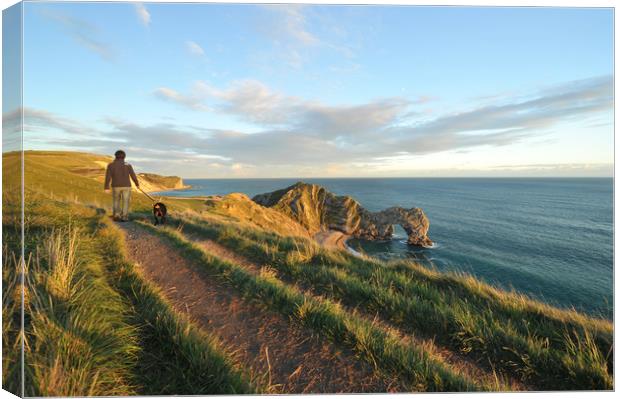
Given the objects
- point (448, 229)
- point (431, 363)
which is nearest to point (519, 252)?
point (448, 229)

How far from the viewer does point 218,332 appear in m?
3.54

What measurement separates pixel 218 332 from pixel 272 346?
0.78m

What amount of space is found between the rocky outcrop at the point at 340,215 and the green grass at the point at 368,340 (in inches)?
1370

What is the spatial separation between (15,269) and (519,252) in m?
41.8

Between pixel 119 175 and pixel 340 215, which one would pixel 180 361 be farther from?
pixel 340 215

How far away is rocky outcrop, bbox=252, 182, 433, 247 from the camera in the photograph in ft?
131

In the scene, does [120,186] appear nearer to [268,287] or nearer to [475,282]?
[268,287]

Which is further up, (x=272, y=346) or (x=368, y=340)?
(x=368, y=340)

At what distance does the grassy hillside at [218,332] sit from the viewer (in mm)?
2883

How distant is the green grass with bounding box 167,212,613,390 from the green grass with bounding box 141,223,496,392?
0.59 meters

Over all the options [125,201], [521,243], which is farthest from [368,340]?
[521,243]

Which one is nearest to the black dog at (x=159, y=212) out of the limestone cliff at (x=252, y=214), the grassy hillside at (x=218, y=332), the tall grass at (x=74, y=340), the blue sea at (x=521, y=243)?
the grassy hillside at (x=218, y=332)

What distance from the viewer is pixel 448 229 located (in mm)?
42125

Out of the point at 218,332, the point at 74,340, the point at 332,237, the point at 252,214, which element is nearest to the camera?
the point at 74,340
